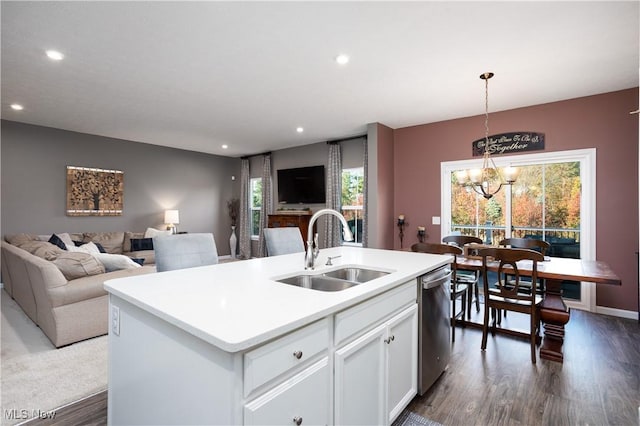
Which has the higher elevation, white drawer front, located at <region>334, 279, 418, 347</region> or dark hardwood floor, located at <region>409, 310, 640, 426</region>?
white drawer front, located at <region>334, 279, 418, 347</region>

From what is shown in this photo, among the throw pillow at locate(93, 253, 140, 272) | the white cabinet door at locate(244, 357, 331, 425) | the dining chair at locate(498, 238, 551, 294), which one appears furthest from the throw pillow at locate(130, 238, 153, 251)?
the dining chair at locate(498, 238, 551, 294)

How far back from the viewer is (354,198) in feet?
20.3

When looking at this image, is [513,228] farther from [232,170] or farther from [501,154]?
[232,170]

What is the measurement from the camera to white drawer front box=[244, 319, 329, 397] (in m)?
0.95

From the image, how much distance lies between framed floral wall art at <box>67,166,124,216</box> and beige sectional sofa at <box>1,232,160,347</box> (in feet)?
7.36

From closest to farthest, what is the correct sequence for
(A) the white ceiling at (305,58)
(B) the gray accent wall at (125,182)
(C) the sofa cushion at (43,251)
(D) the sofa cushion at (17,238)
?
1. (A) the white ceiling at (305,58)
2. (C) the sofa cushion at (43,251)
3. (D) the sofa cushion at (17,238)
4. (B) the gray accent wall at (125,182)

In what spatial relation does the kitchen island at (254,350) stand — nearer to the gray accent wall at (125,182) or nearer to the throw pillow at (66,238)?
the throw pillow at (66,238)

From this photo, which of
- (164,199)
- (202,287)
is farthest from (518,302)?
(164,199)

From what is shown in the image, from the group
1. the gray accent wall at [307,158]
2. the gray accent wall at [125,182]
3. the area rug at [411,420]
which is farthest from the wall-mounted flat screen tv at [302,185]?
the area rug at [411,420]

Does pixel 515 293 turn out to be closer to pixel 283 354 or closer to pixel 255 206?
pixel 283 354

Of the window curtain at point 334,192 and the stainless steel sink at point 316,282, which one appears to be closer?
the stainless steel sink at point 316,282

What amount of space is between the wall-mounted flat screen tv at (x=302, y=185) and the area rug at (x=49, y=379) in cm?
446

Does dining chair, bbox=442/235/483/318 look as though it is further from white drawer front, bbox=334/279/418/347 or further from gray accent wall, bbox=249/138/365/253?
gray accent wall, bbox=249/138/365/253

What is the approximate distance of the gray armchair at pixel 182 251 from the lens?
2.13m
